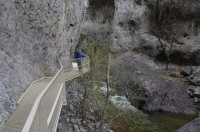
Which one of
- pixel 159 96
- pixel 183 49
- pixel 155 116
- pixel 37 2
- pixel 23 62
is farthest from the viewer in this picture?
pixel 183 49

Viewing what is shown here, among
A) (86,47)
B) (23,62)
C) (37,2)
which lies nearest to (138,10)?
(86,47)

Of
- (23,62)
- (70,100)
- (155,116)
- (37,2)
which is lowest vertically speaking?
(155,116)

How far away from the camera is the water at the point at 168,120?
2870cm

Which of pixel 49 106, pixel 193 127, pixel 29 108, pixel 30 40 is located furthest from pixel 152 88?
pixel 49 106

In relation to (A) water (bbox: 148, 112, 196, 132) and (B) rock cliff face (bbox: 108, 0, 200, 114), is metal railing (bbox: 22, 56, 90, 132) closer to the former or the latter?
(A) water (bbox: 148, 112, 196, 132)

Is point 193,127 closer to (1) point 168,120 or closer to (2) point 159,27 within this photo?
(1) point 168,120

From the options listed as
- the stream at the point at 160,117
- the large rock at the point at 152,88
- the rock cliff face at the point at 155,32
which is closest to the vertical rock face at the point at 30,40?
the stream at the point at 160,117

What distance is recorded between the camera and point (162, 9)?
4375cm

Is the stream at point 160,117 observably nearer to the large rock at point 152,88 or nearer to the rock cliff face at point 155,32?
the large rock at point 152,88

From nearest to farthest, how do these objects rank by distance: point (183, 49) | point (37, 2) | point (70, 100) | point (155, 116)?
point (37, 2), point (70, 100), point (155, 116), point (183, 49)

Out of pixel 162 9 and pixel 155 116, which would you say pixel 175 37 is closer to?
pixel 162 9

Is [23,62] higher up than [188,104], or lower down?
higher up

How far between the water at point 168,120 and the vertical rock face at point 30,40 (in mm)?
9988

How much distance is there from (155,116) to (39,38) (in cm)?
1545
